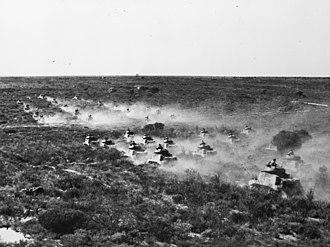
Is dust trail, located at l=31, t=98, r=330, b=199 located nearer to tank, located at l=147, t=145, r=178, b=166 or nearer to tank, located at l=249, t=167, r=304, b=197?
tank, located at l=147, t=145, r=178, b=166

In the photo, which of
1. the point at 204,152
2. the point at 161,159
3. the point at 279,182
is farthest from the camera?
the point at 204,152

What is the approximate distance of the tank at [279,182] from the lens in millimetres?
18188

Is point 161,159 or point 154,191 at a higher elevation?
point 161,159

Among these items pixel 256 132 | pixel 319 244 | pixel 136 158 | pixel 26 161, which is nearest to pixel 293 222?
pixel 319 244

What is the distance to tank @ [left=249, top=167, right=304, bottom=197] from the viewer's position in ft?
59.7

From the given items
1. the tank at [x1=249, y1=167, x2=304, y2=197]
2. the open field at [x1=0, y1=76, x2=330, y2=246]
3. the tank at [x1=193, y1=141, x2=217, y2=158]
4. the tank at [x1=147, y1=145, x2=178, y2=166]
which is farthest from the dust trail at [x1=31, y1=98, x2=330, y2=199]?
the tank at [x1=249, y1=167, x2=304, y2=197]

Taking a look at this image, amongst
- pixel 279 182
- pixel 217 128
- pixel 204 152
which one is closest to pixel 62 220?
pixel 279 182

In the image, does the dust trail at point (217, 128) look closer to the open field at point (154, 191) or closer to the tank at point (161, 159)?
the open field at point (154, 191)

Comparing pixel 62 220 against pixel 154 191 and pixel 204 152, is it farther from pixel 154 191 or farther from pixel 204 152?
pixel 204 152

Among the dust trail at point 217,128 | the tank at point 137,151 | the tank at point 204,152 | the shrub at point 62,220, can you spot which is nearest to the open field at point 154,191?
the shrub at point 62,220

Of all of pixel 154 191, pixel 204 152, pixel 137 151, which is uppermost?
pixel 204 152

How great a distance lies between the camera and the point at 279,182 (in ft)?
60.7

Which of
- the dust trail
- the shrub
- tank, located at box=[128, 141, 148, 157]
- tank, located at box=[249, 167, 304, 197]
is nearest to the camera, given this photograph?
the shrub

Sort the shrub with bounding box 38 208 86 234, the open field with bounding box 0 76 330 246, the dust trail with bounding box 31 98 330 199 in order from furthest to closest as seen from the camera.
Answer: the dust trail with bounding box 31 98 330 199
the open field with bounding box 0 76 330 246
the shrub with bounding box 38 208 86 234
